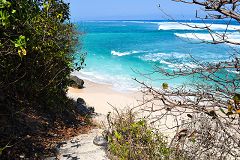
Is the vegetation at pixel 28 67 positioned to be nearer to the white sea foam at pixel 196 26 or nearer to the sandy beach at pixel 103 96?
the white sea foam at pixel 196 26

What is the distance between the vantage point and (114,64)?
34.8 m

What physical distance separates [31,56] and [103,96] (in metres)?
13.2

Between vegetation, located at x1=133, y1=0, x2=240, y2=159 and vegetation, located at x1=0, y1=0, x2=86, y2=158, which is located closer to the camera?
vegetation, located at x1=133, y1=0, x2=240, y2=159

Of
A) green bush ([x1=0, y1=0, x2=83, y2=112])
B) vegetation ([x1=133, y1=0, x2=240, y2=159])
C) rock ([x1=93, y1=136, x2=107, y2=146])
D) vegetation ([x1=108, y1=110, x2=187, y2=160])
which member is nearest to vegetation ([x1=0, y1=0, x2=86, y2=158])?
green bush ([x1=0, y1=0, x2=83, y2=112])

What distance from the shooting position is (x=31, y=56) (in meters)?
7.04

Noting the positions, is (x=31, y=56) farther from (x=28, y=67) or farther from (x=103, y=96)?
(x=103, y=96)

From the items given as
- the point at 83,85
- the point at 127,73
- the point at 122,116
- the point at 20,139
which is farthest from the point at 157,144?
the point at 127,73

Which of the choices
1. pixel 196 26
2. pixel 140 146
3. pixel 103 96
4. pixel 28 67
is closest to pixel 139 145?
pixel 140 146

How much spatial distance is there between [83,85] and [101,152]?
666 inches

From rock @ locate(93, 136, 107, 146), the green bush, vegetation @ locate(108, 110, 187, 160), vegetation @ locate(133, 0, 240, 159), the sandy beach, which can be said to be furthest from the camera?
the sandy beach

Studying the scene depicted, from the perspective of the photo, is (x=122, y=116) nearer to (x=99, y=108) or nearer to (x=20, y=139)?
(x=20, y=139)

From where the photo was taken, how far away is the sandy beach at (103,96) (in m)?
17.7

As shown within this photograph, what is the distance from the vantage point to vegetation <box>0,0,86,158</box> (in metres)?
5.27

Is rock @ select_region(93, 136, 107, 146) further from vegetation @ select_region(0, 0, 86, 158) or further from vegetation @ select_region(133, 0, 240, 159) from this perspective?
vegetation @ select_region(133, 0, 240, 159)
